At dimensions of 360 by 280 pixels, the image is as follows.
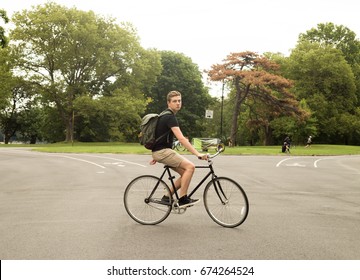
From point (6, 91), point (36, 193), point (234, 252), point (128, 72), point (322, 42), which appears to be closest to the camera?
point (234, 252)

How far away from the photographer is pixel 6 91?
45219 millimetres

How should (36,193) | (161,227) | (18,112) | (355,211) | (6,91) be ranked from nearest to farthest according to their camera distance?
(161,227) < (355,211) < (36,193) < (6,91) < (18,112)

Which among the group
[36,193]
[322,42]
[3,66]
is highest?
[322,42]

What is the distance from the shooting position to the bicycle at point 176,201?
578 cm

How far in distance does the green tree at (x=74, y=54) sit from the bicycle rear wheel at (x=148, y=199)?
39.4m

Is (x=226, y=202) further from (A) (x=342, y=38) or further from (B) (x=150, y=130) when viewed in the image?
(A) (x=342, y=38)

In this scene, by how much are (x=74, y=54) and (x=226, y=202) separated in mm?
44160

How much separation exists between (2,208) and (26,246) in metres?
3.04

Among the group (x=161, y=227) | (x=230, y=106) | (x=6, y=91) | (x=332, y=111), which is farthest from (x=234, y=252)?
(x=230, y=106)

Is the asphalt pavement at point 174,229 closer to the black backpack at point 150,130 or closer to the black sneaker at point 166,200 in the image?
the black sneaker at point 166,200

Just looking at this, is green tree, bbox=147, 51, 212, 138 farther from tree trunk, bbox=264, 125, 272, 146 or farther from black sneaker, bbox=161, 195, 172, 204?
black sneaker, bbox=161, 195, 172, 204

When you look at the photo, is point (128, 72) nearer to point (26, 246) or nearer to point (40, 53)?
point (40, 53)

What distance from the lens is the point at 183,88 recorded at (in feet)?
202

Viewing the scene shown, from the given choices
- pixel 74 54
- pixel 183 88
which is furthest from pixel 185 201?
pixel 183 88
